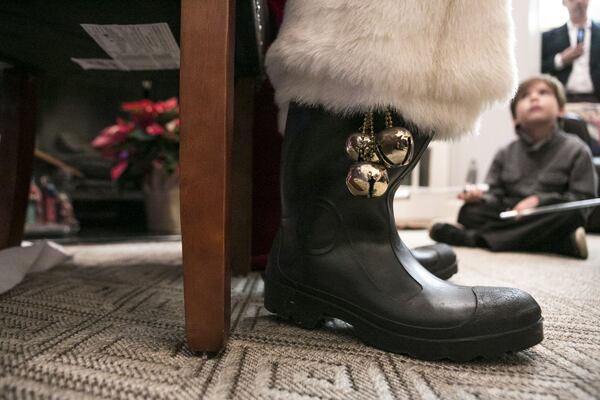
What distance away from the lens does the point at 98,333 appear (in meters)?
0.42

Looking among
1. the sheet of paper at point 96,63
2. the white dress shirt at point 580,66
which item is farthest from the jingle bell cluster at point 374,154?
the white dress shirt at point 580,66

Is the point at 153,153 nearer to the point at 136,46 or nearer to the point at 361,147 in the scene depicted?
the point at 136,46

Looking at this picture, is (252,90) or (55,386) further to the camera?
(252,90)

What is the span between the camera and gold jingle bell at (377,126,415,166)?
0.39m

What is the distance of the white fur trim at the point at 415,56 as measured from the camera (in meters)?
0.36

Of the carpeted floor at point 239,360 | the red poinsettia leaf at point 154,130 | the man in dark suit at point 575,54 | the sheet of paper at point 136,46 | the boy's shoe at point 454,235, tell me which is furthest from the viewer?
the man in dark suit at point 575,54

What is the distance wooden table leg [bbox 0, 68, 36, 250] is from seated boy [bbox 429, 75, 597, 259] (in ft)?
3.69

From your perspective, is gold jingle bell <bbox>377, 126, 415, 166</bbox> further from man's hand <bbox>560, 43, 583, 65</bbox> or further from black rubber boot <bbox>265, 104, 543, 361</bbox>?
man's hand <bbox>560, 43, 583, 65</bbox>

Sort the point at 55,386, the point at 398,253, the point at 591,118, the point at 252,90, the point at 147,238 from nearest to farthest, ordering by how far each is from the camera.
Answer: the point at 55,386 < the point at 398,253 < the point at 252,90 < the point at 147,238 < the point at 591,118

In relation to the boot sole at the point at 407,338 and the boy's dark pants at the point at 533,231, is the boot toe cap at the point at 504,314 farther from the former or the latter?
the boy's dark pants at the point at 533,231

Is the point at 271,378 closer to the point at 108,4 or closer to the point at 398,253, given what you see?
the point at 398,253

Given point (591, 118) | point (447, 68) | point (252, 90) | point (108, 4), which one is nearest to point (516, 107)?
point (591, 118)

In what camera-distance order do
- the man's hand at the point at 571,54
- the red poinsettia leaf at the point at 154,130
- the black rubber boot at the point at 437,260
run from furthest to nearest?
the man's hand at the point at 571,54 < the red poinsettia leaf at the point at 154,130 < the black rubber boot at the point at 437,260

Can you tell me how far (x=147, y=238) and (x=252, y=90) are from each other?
889 millimetres
